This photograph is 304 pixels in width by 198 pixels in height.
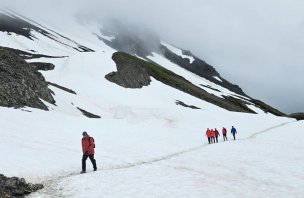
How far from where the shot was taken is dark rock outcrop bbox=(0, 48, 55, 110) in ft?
132

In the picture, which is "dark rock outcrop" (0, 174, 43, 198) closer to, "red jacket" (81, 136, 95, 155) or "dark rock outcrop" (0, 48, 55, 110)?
"red jacket" (81, 136, 95, 155)

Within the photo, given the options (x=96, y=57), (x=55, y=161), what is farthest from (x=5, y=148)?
(x=96, y=57)

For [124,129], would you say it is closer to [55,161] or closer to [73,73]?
[55,161]

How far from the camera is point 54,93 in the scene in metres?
56.0

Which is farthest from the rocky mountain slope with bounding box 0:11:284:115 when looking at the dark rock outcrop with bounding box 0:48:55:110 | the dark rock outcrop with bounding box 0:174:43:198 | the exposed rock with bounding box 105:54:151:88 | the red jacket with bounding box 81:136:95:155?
the dark rock outcrop with bounding box 0:174:43:198

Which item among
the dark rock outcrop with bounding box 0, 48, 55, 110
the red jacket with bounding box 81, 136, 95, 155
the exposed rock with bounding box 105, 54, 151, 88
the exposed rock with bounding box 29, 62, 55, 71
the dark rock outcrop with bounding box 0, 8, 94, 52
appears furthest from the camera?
the dark rock outcrop with bounding box 0, 8, 94, 52

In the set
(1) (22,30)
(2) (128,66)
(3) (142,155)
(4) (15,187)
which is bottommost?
(4) (15,187)

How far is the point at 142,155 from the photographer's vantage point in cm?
3166

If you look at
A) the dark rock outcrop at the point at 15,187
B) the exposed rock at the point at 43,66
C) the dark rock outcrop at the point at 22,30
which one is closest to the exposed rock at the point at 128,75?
the exposed rock at the point at 43,66

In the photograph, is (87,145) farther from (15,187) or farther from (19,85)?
(19,85)

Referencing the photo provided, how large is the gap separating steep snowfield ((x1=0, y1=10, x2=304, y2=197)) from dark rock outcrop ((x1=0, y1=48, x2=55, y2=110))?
192 cm

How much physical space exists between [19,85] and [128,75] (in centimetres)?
4186

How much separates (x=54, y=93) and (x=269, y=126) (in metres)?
36.1

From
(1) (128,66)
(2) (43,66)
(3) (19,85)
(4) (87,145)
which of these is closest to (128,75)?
(1) (128,66)
